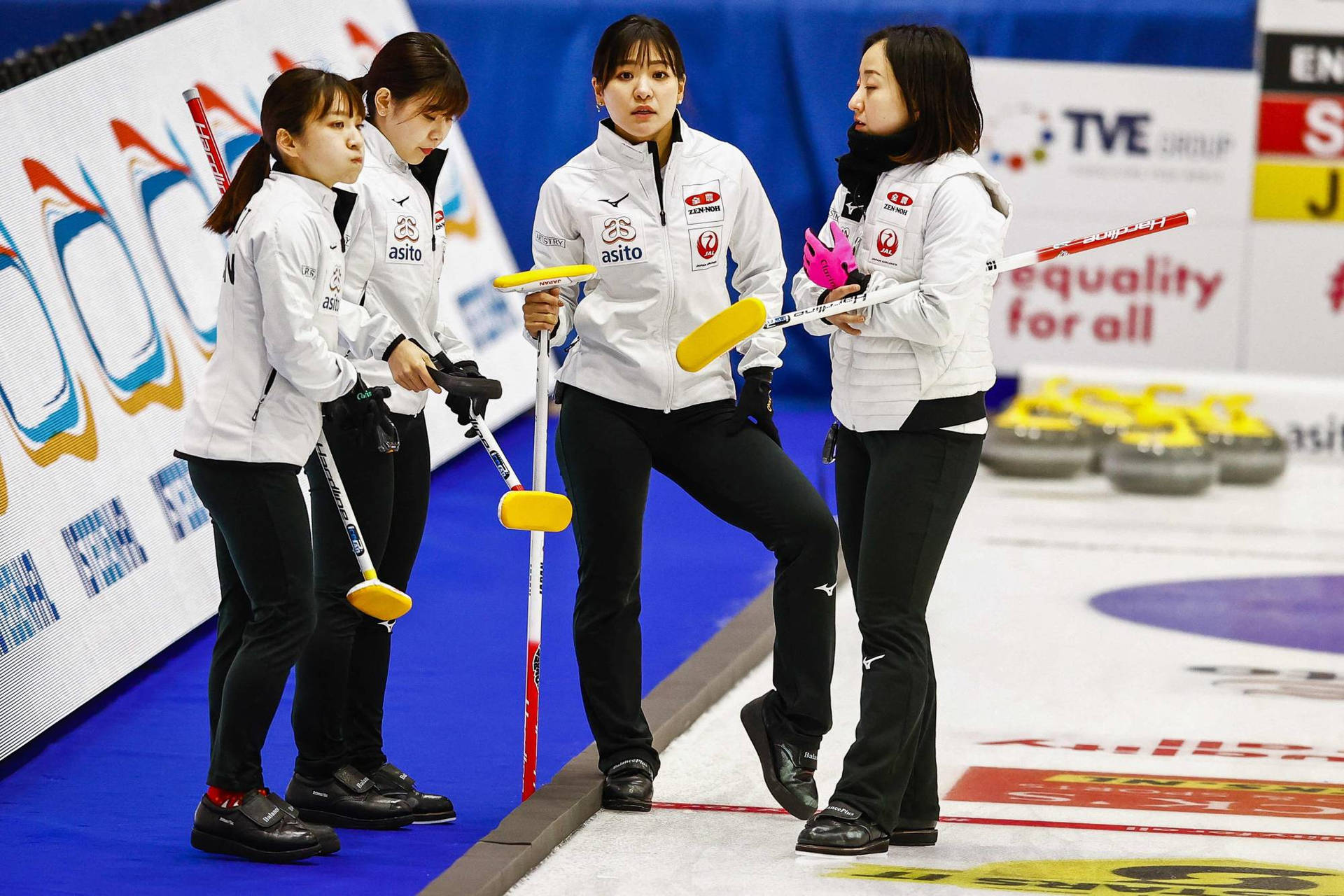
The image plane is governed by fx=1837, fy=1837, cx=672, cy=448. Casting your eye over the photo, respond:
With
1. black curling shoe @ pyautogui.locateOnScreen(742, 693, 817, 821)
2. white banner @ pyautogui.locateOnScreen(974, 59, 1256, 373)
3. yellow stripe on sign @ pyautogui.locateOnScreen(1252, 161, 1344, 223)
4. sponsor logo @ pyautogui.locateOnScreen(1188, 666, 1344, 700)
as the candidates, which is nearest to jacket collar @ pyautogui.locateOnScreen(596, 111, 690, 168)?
black curling shoe @ pyautogui.locateOnScreen(742, 693, 817, 821)

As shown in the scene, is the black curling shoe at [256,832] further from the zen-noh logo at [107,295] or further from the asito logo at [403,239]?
the zen-noh logo at [107,295]

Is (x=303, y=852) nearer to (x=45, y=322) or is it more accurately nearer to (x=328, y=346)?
(x=328, y=346)

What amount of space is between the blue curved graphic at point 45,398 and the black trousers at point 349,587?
1.39 metres

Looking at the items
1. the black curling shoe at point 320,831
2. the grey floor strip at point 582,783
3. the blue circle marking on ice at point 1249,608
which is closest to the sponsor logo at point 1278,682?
the blue circle marking on ice at point 1249,608

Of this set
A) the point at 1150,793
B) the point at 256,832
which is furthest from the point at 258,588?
the point at 1150,793

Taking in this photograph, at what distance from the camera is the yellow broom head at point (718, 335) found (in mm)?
4059

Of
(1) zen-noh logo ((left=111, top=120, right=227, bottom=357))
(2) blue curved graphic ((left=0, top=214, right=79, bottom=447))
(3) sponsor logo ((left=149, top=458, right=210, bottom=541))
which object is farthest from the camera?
(1) zen-noh logo ((left=111, top=120, right=227, bottom=357))

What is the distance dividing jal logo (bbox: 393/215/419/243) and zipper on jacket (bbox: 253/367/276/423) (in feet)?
1.53

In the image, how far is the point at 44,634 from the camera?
499 cm

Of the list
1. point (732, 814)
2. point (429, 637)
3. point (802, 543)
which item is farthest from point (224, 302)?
point (429, 637)

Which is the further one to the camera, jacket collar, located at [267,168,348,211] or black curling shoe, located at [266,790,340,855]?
black curling shoe, located at [266,790,340,855]

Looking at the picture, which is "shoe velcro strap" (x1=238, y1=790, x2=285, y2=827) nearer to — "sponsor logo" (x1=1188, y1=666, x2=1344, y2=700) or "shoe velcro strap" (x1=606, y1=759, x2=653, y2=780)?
"shoe velcro strap" (x1=606, y1=759, x2=653, y2=780)

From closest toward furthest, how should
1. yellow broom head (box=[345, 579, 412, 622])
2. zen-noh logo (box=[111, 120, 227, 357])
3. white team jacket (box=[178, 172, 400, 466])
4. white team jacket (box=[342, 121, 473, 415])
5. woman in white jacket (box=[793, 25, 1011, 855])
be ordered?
white team jacket (box=[178, 172, 400, 466]) < woman in white jacket (box=[793, 25, 1011, 855]) < yellow broom head (box=[345, 579, 412, 622]) < white team jacket (box=[342, 121, 473, 415]) < zen-noh logo (box=[111, 120, 227, 357])

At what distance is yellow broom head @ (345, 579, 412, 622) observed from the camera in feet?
13.2
